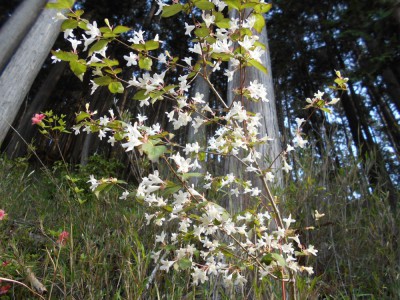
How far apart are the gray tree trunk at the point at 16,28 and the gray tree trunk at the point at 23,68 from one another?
1.46 feet

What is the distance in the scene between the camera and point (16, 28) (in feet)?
15.0

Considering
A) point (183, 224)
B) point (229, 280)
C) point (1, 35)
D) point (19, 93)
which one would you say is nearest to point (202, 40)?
point (183, 224)

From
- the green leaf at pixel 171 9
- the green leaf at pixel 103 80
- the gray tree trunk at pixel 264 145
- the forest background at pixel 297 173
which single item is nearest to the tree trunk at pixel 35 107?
the forest background at pixel 297 173

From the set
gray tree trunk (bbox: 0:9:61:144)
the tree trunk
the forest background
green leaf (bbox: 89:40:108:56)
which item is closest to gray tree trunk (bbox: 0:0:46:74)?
the forest background

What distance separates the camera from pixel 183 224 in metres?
1.20

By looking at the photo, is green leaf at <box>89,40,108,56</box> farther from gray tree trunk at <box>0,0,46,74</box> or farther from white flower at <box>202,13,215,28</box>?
gray tree trunk at <box>0,0,46,74</box>

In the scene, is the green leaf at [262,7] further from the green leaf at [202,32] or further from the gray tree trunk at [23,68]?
the gray tree trunk at [23,68]

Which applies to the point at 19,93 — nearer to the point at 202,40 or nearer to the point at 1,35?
the point at 1,35

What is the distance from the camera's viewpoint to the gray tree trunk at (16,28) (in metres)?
4.44

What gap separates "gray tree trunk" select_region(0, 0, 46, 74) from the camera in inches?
175

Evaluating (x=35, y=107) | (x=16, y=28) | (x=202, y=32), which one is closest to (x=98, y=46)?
(x=202, y=32)

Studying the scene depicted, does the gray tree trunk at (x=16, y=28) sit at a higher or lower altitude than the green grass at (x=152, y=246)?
higher

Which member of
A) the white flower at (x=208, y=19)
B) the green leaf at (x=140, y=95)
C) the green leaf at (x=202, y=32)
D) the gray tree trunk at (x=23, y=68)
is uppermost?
the gray tree trunk at (x=23, y=68)

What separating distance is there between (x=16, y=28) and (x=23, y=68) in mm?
1060
